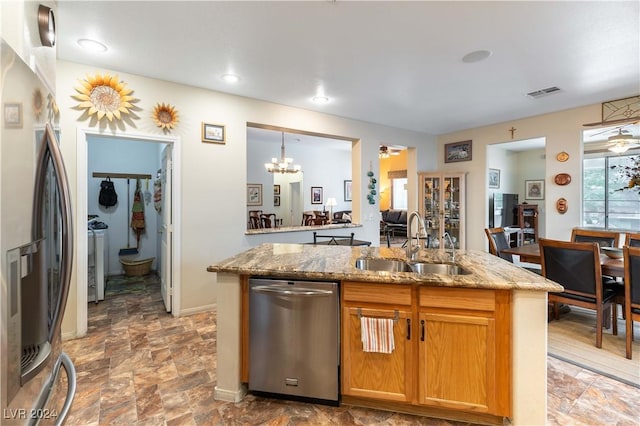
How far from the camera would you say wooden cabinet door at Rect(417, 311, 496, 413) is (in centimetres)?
172

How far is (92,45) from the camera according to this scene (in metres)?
2.64

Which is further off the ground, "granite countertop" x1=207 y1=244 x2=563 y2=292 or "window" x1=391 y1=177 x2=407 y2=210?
"window" x1=391 y1=177 x2=407 y2=210

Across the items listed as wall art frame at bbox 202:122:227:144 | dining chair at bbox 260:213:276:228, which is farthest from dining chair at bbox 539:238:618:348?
dining chair at bbox 260:213:276:228

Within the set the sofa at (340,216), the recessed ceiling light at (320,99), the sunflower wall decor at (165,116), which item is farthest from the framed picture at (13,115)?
the sofa at (340,216)

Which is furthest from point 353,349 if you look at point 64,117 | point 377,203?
point 377,203

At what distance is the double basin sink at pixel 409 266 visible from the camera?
2.21 metres

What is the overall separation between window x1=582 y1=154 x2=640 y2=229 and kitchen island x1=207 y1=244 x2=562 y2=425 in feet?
21.0

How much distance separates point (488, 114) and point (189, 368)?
17.4 ft

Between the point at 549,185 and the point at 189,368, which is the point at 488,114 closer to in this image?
the point at 549,185

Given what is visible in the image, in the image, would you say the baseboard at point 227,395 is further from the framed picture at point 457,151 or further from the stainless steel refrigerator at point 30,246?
the framed picture at point 457,151

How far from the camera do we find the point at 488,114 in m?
4.82

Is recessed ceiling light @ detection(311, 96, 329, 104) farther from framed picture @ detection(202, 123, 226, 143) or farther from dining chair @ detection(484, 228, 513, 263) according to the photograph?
dining chair @ detection(484, 228, 513, 263)

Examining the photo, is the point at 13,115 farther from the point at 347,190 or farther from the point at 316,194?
the point at 347,190

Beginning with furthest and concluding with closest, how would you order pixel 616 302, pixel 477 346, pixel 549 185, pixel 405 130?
pixel 405 130, pixel 549 185, pixel 616 302, pixel 477 346
